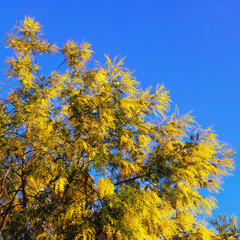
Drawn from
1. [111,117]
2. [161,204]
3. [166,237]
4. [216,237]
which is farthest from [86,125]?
[216,237]

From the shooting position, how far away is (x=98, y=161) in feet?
19.5

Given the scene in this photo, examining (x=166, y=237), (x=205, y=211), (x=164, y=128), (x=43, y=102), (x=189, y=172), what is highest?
(x=43, y=102)

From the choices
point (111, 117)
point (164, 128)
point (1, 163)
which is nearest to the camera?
point (1, 163)

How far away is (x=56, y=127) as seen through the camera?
6762 mm

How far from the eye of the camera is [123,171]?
707 cm

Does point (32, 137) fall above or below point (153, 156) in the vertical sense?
above

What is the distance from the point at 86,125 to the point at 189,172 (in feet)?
8.03

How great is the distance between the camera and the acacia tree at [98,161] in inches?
234

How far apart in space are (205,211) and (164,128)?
2.10 meters

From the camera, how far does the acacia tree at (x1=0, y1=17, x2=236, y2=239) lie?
5945mm

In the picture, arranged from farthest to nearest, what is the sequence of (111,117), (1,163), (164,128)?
(164,128), (111,117), (1,163)

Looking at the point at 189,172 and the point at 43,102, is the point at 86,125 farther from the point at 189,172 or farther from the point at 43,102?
the point at 189,172

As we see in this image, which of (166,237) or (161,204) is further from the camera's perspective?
(161,204)

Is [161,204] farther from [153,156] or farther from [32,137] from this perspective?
[32,137]
